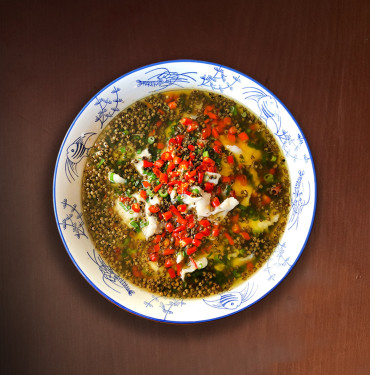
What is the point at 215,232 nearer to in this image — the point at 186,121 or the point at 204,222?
the point at 204,222

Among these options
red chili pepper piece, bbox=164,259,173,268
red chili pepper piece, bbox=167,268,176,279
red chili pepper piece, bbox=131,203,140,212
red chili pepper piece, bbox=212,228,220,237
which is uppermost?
red chili pepper piece, bbox=131,203,140,212

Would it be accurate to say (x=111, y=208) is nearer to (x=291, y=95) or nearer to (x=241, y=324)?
(x=241, y=324)

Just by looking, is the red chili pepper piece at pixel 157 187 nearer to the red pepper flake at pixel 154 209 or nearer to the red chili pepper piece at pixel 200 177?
the red pepper flake at pixel 154 209

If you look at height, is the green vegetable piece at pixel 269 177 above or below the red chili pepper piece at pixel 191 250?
above

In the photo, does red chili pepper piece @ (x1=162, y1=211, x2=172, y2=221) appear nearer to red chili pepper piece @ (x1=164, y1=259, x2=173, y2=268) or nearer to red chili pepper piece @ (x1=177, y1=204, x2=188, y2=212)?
red chili pepper piece @ (x1=177, y1=204, x2=188, y2=212)

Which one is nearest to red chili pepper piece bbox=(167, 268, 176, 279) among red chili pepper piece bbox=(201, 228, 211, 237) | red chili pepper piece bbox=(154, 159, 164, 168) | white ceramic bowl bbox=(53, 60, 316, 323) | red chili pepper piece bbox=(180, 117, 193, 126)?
white ceramic bowl bbox=(53, 60, 316, 323)

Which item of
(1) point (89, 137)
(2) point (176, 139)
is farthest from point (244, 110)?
(1) point (89, 137)

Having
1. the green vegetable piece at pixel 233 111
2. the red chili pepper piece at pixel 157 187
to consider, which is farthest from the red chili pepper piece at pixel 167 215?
the green vegetable piece at pixel 233 111
